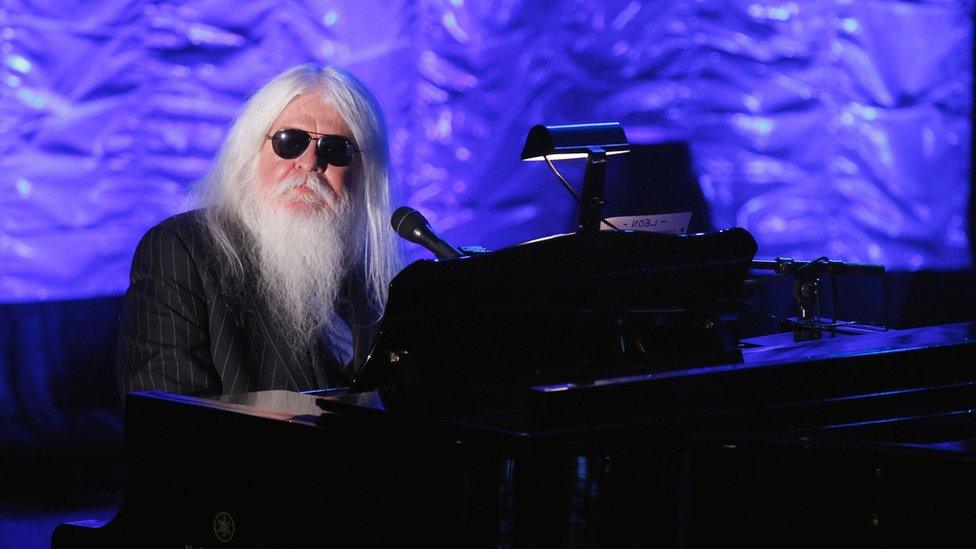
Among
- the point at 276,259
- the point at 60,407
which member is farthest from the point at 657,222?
the point at 60,407

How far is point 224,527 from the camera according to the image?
1.73 metres

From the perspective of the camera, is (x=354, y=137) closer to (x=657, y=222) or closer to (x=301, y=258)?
(x=301, y=258)

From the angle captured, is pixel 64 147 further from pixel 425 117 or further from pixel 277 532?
pixel 277 532

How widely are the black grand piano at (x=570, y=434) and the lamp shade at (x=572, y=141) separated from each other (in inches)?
5.4

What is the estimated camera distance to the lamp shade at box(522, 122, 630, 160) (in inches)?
68.3

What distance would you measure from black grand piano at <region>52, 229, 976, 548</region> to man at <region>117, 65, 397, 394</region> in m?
0.64

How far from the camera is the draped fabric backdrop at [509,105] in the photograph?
4504 mm

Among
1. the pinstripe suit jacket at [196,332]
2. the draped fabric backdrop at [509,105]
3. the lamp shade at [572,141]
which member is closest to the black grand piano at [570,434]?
the lamp shade at [572,141]

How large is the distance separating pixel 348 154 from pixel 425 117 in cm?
227

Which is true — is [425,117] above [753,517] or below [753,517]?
above

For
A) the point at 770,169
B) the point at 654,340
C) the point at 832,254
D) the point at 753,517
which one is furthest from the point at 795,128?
the point at 753,517

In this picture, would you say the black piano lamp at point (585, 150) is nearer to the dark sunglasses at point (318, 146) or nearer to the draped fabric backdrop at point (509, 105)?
the dark sunglasses at point (318, 146)

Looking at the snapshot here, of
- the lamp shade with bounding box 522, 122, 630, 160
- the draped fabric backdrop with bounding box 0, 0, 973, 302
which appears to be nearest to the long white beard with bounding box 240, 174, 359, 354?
the lamp shade with bounding box 522, 122, 630, 160

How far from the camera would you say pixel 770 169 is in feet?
18.1
